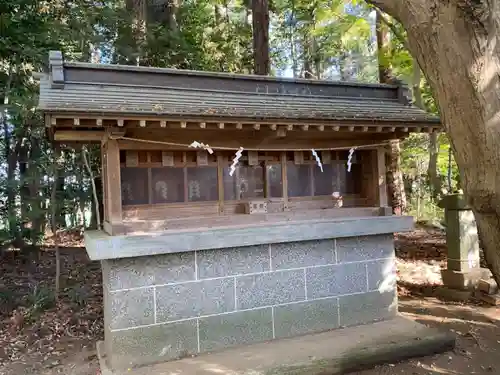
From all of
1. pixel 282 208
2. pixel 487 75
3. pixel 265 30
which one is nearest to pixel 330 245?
pixel 282 208

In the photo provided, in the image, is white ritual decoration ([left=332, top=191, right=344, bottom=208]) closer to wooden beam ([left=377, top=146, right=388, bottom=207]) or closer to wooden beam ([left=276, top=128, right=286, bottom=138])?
wooden beam ([left=377, top=146, right=388, bottom=207])

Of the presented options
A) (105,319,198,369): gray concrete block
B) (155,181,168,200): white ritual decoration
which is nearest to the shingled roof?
(155,181,168,200): white ritual decoration

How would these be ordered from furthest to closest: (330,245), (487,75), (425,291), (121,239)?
(425,291)
(330,245)
(121,239)
(487,75)

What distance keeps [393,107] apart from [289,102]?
1867 mm

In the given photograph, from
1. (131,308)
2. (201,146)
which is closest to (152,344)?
(131,308)

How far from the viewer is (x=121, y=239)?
4.70m

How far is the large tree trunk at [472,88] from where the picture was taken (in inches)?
106

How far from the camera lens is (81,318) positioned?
24.4ft

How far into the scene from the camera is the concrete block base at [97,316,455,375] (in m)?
4.79

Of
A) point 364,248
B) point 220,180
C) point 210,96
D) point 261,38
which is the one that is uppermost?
point 261,38

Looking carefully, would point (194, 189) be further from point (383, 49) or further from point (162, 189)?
point (383, 49)

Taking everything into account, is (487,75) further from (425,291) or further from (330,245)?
(425,291)

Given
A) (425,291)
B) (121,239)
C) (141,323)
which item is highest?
(121,239)

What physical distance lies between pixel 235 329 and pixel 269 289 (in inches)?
27.8
